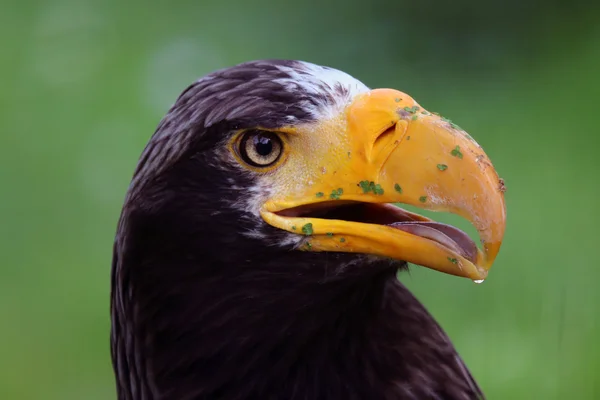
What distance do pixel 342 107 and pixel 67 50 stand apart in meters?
4.39

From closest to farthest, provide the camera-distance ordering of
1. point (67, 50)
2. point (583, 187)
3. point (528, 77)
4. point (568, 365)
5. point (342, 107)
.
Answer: point (342, 107) < point (568, 365) < point (583, 187) < point (528, 77) < point (67, 50)

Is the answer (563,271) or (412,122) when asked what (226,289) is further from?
(563,271)

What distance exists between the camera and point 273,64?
1.90m

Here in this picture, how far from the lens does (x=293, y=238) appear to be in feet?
5.88

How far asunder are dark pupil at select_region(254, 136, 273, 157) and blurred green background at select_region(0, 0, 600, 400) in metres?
1.37

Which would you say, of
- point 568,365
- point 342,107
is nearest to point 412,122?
point 342,107

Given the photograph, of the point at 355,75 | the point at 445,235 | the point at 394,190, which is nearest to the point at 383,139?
the point at 394,190

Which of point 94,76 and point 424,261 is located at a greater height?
point 94,76

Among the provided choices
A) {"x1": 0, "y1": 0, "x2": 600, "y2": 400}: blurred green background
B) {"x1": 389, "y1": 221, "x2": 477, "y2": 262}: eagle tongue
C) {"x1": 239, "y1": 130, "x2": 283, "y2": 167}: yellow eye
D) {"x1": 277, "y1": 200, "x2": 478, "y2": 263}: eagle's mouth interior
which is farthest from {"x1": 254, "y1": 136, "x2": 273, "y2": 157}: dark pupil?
{"x1": 0, "y1": 0, "x2": 600, "y2": 400}: blurred green background

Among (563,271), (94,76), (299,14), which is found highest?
(299,14)

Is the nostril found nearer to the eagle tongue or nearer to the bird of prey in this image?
the bird of prey

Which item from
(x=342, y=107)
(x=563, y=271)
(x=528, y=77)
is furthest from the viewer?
(x=528, y=77)

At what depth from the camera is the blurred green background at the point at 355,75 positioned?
3539 millimetres

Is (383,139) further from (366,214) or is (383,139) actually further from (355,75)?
(355,75)
